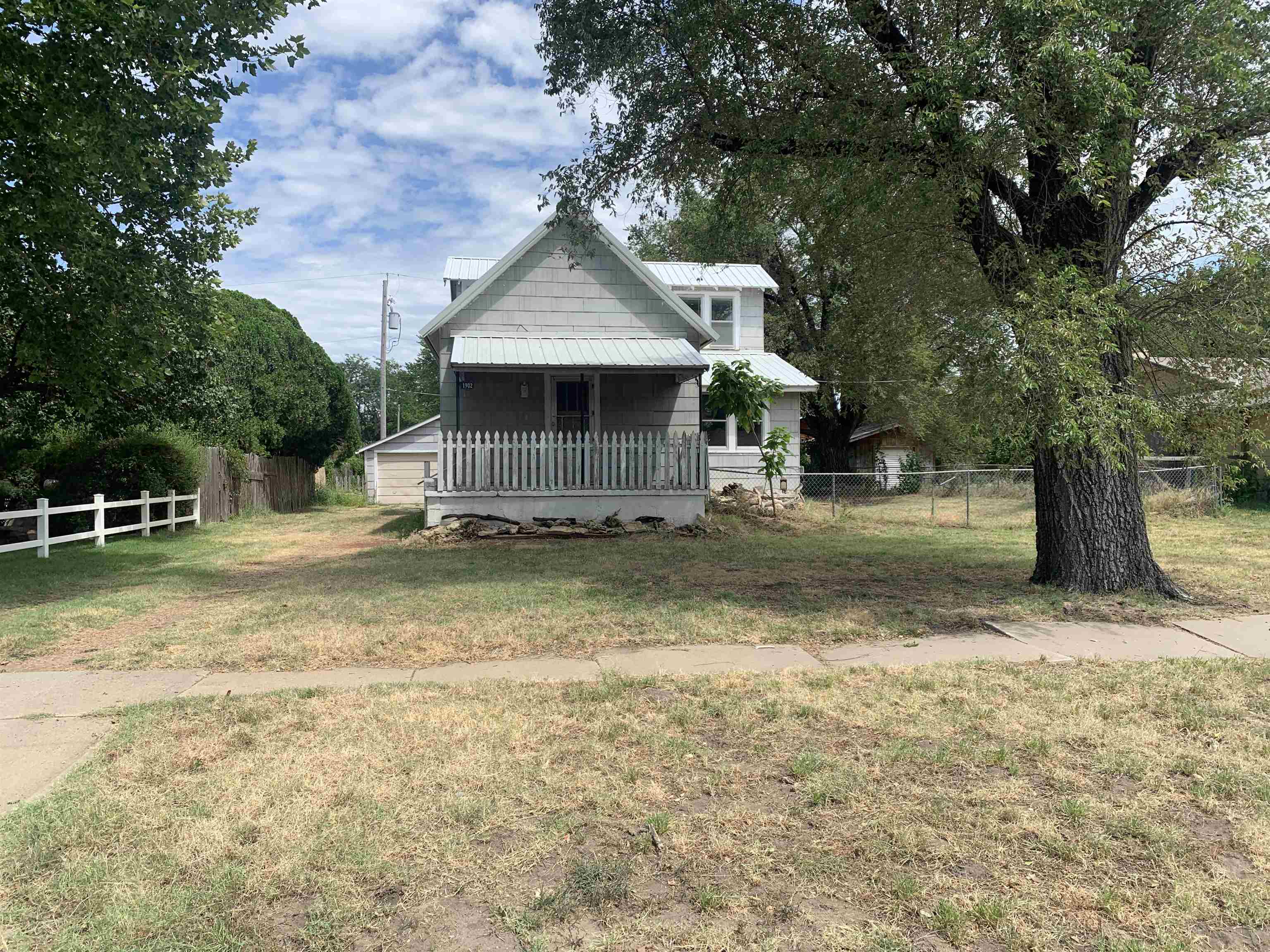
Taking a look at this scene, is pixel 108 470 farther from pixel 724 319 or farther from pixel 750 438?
pixel 724 319

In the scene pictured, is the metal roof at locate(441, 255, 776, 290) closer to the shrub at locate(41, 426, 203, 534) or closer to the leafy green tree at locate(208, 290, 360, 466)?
the leafy green tree at locate(208, 290, 360, 466)

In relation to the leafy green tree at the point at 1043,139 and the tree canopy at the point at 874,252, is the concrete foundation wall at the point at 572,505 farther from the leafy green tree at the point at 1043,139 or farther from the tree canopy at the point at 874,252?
the leafy green tree at the point at 1043,139

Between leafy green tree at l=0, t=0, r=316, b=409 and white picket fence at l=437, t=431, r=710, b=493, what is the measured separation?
16.2 ft

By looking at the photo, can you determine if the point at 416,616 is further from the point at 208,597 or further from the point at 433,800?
the point at 433,800

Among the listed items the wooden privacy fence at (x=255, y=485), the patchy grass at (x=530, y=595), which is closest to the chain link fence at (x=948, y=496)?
the patchy grass at (x=530, y=595)

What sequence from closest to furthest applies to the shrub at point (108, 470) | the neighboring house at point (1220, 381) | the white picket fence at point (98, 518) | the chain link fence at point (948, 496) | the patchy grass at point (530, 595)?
the patchy grass at point (530, 595) < the neighboring house at point (1220, 381) < the white picket fence at point (98, 518) < the shrub at point (108, 470) < the chain link fence at point (948, 496)

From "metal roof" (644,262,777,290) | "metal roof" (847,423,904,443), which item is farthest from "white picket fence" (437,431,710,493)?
"metal roof" (847,423,904,443)

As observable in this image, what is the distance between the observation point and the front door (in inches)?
678

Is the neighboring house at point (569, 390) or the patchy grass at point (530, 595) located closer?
the patchy grass at point (530, 595)

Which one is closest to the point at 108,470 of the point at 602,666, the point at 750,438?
the point at 750,438

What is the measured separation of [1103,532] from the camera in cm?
866

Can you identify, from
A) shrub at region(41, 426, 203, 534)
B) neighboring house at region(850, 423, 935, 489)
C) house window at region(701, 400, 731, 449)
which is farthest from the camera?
neighboring house at region(850, 423, 935, 489)

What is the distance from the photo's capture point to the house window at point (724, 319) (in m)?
22.7

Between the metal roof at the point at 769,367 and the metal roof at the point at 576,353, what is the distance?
4.43 meters
